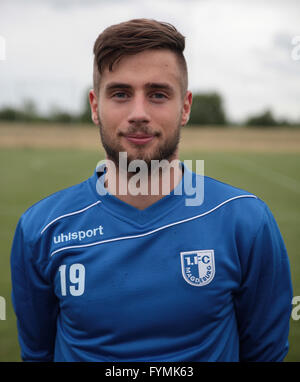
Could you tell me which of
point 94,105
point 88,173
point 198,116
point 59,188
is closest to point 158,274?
point 94,105

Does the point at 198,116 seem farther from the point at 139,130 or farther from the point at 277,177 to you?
the point at 139,130

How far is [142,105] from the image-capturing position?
1.45 m

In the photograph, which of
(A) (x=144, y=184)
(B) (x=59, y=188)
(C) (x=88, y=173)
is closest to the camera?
(A) (x=144, y=184)

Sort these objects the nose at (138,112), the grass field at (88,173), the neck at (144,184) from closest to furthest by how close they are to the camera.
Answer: the nose at (138,112)
the neck at (144,184)
the grass field at (88,173)

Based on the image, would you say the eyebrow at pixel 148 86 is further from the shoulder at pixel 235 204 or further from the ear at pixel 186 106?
the shoulder at pixel 235 204

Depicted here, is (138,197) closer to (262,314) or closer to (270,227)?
(270,227)

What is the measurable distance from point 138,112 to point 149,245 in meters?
0.49

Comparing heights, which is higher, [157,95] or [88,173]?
[88,173]

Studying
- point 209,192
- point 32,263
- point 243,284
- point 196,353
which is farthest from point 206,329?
point 32,263

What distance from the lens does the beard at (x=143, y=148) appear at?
147cm

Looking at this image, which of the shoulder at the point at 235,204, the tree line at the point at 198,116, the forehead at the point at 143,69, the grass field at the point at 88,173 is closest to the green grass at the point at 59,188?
the grass field at the point at 88,173

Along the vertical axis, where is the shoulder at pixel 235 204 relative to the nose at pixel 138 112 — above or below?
below

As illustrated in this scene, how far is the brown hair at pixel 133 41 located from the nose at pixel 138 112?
0.51ft

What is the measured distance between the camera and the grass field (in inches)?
207
